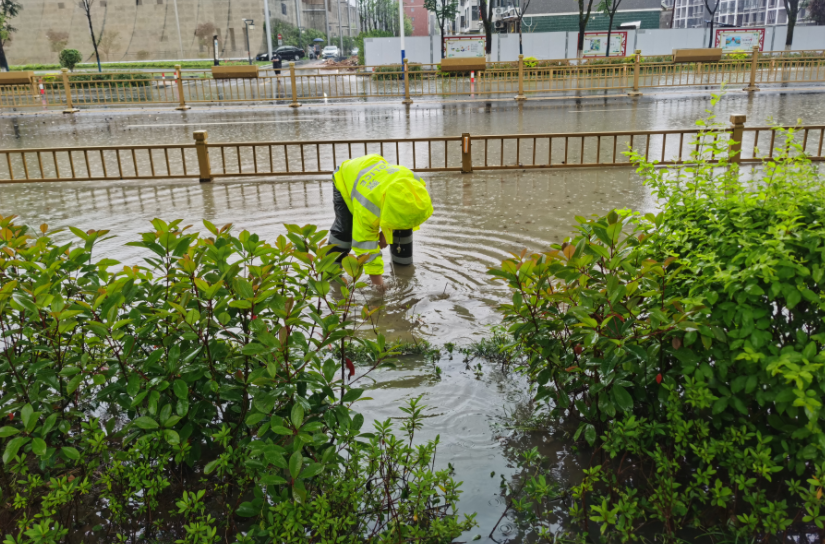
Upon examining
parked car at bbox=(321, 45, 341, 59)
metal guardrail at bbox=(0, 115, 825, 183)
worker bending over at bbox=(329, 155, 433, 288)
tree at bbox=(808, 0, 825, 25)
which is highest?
A: tree at bbox=(808, 0, 825, 25)

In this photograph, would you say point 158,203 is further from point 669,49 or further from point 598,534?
point 669,49

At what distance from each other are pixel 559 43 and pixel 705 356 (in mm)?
34986

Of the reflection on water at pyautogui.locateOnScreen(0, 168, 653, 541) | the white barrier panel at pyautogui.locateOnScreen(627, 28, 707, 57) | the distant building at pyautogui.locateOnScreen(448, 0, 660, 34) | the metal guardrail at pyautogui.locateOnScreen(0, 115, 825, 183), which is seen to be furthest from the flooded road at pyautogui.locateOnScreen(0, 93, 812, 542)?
the distant building at pyautogui.locateOnScreen(448, 0, 660, 34)

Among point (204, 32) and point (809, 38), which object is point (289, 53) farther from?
point (809, 38)

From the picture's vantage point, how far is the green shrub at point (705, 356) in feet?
8.58

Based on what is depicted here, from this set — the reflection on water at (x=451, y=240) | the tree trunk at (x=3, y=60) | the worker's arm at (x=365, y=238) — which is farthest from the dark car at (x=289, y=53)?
the worker's arm at (x=365, y=238)

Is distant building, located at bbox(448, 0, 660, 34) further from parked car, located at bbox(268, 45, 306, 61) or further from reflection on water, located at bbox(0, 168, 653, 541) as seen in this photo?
reflection on water, located at bbox(0, 168, 653, 541)

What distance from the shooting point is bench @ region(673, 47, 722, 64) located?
26.1 meters

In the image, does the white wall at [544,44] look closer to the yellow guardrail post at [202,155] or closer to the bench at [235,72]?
the bench at [235,72]

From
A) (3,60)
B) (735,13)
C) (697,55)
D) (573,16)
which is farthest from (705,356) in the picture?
(735,13)

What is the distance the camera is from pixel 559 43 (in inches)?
1371

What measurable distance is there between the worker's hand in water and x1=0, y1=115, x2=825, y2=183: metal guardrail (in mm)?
4857

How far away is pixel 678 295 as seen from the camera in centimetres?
313

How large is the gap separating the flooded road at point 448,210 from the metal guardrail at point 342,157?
0.34 m
